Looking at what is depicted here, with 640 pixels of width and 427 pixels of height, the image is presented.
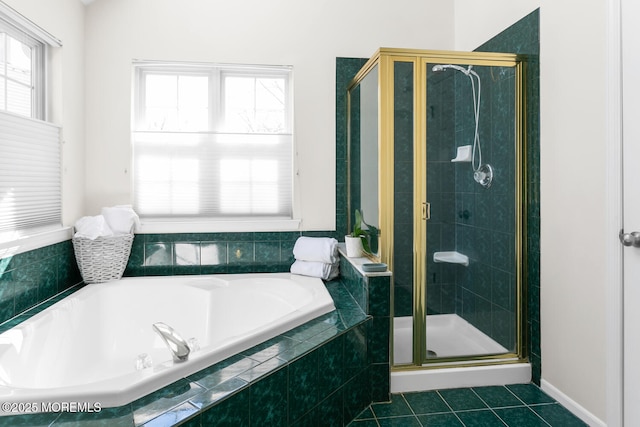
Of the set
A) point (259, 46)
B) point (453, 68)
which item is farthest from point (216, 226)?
point (453, 68)

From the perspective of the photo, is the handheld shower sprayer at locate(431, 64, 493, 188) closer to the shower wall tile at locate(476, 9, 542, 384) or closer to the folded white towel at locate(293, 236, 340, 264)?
the shower wall tile at locate(476, 9, 542, 384)

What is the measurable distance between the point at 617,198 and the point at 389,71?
4.09ft

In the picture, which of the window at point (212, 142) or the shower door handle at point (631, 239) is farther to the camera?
the window at point (212, 142)

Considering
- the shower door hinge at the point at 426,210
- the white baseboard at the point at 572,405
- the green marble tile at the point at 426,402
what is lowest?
the green marble tile at the point at 426,402

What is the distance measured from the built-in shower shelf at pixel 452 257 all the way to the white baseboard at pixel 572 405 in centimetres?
78

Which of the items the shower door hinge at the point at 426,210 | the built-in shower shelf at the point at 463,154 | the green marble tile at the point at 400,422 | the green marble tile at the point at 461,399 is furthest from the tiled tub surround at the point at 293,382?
the built-in shower shelf at the point at 463,154

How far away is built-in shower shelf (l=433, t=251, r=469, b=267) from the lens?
92.7 inches

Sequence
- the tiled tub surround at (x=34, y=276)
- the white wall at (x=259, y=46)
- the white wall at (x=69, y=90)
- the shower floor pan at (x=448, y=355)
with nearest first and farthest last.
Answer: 1. the tiled tub surround at (x=34, y=276)
2. the shower floor pan at (x=448, y=355)
3. the white wall at (x=69, y=90)
4. the white wall at (x=259, y=46)

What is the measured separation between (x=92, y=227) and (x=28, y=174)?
19.0 inches

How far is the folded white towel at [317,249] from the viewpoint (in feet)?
8.95

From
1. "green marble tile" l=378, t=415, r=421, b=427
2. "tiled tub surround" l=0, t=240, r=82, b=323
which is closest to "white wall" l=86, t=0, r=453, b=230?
"tiled tub surround" l=0, t=240, r=82, b=323

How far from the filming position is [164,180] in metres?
2.92

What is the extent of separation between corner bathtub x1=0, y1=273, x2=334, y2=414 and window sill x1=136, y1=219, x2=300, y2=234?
0.34 meters

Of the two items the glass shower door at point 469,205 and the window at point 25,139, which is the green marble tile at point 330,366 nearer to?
the glass shower door at point 469,205
